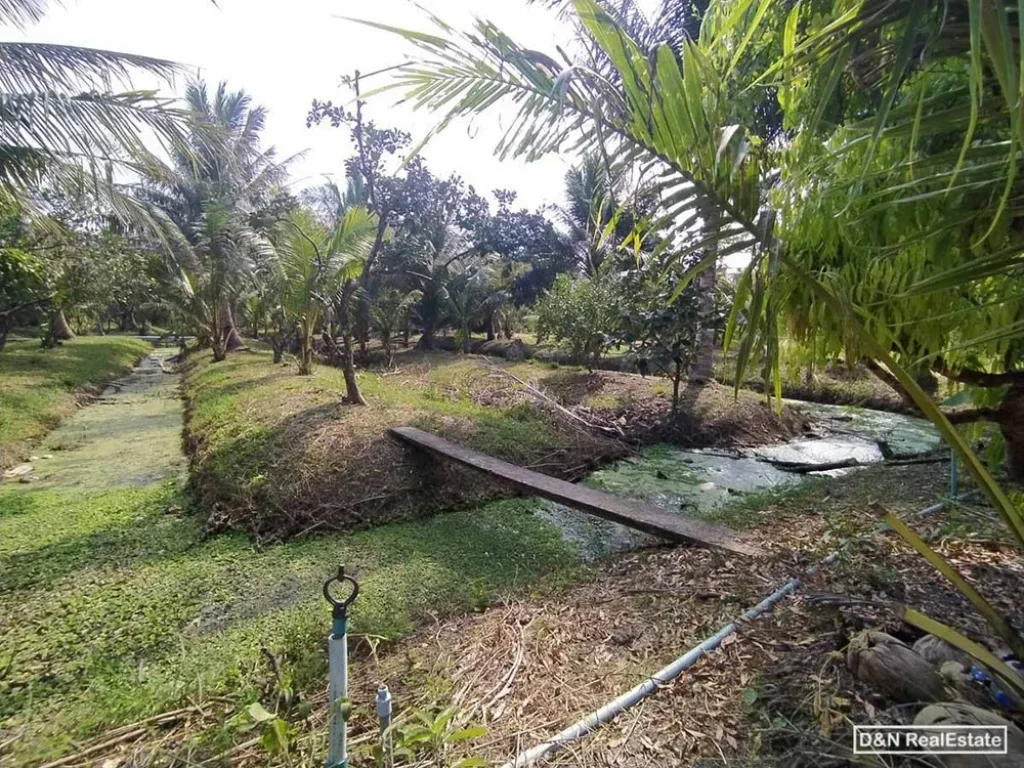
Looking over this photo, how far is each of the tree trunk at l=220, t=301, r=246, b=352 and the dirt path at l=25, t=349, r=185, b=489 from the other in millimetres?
3704

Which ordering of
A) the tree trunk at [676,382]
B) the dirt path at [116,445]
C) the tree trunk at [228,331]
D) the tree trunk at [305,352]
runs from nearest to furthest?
1. the dirt path at [116,445]
2. the tree trunk at [676,382]
3. the tree trunk at [305,352]
4. the tree trunk at [228,331]

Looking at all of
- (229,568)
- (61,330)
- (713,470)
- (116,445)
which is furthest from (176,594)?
(61,330)

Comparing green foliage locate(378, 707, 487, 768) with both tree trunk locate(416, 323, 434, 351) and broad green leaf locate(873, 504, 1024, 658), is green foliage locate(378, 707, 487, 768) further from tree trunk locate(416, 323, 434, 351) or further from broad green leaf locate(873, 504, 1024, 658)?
tree trunk locate(416, 323, 434, 351)

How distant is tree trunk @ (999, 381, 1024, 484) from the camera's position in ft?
5.71

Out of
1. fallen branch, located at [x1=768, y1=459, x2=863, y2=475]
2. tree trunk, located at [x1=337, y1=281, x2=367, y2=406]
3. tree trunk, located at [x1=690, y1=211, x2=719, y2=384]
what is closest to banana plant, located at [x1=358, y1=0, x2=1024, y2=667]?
tree trunk, located at [x1=690, y1=211, x2=719, y2=384]

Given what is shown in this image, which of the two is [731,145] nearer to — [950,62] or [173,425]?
[950,62]

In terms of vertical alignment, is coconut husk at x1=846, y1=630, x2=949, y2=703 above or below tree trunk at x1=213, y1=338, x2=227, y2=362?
above

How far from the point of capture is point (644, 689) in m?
1.60

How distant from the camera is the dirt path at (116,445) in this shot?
4.89 m

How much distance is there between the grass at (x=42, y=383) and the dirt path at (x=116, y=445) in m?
0.21

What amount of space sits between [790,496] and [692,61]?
11.5 feet

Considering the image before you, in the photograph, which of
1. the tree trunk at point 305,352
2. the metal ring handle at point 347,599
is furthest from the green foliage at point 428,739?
the tree trunk at point 305,352

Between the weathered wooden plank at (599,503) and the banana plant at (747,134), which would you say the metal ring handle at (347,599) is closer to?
the banana plant at (747,134)

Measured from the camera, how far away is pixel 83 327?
972 inches
